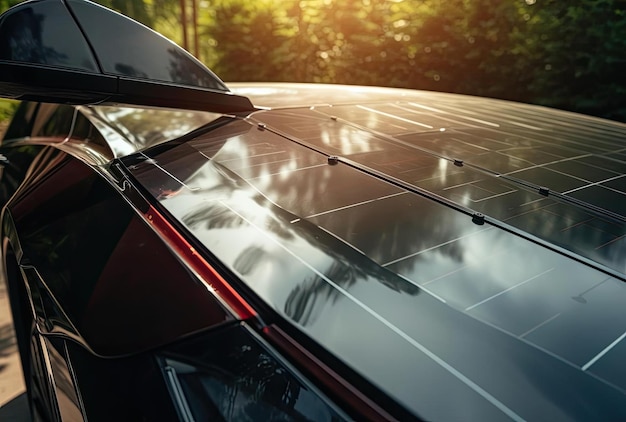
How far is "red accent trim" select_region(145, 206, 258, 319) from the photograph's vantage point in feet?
2.83

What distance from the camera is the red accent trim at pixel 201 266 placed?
0.86 meters

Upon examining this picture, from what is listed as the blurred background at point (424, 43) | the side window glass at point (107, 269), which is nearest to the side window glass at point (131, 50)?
the side window glass at point (107, 269)

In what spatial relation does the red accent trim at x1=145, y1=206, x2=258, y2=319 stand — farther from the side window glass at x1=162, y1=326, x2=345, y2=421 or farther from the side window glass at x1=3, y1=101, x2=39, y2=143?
the side window glass at x1=3, y1=101, x2=39, y2=143

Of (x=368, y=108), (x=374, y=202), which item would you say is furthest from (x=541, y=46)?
(x=374, y=202)

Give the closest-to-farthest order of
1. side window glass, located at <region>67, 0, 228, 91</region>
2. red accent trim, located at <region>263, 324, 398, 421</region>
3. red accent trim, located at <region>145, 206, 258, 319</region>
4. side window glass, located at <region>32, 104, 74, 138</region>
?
red accent trim, located at <region>263, 324, 398, 421</region> → red accent trim, located at <region>145, 206, 258, 319</region> → side window glass, located at <region>67, 0, 228, 91</region> → side window glass, located at <region>32, 104, 74, 138</region>

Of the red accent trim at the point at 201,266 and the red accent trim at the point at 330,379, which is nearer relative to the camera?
the red accent trim at the point at 330,379

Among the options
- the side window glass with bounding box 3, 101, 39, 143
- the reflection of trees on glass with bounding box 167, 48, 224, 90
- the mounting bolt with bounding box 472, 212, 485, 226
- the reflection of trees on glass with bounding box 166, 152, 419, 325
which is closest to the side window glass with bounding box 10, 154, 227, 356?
the reflection of trees on glass with bounding box 166, 152, 419, 325

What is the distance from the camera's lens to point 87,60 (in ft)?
5.20

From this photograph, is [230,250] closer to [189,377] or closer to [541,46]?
[189,377]

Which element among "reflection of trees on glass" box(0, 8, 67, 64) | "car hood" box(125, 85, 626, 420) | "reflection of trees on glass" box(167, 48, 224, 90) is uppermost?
"reflection of trees on glass" box(0, 8, 67, 64)

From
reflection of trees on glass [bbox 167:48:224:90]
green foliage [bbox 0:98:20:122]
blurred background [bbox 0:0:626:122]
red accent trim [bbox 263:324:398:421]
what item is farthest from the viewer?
blurred background [bbox 0:0:626:122]

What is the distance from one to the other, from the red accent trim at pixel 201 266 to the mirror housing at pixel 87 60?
0.63m

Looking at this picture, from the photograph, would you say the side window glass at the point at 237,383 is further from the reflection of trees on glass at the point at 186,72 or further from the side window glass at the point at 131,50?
the reflection of trees on glass at the point at 186,72

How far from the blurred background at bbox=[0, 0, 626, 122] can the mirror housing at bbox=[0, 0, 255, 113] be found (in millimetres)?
6871
